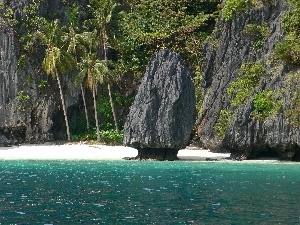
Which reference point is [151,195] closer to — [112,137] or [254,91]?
[254,91]

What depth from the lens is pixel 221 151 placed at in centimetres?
5000

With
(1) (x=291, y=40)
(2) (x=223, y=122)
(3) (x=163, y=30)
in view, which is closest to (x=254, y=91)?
(2) (x=223, y=122)

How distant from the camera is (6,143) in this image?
190 feet

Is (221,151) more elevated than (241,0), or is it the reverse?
(241,0)

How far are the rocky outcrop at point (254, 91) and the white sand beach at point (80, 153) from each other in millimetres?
1936

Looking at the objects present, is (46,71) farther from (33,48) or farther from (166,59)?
(166,59)

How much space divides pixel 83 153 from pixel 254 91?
17.2 metres

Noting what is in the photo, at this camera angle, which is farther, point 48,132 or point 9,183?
point 48,132

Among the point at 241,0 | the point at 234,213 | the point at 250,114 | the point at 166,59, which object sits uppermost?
the point at 241,0

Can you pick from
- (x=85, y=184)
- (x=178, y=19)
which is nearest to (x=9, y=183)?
(x=85, y=184)

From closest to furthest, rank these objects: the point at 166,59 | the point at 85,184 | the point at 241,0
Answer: the point at 85,184
the point at 166,59
the point at 241,0

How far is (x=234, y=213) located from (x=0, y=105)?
45.1 m

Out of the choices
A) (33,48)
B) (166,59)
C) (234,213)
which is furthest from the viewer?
(33,48)

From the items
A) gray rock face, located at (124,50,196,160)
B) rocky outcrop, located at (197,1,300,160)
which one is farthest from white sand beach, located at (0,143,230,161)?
gray rock face, located at (124,50,196,160)
